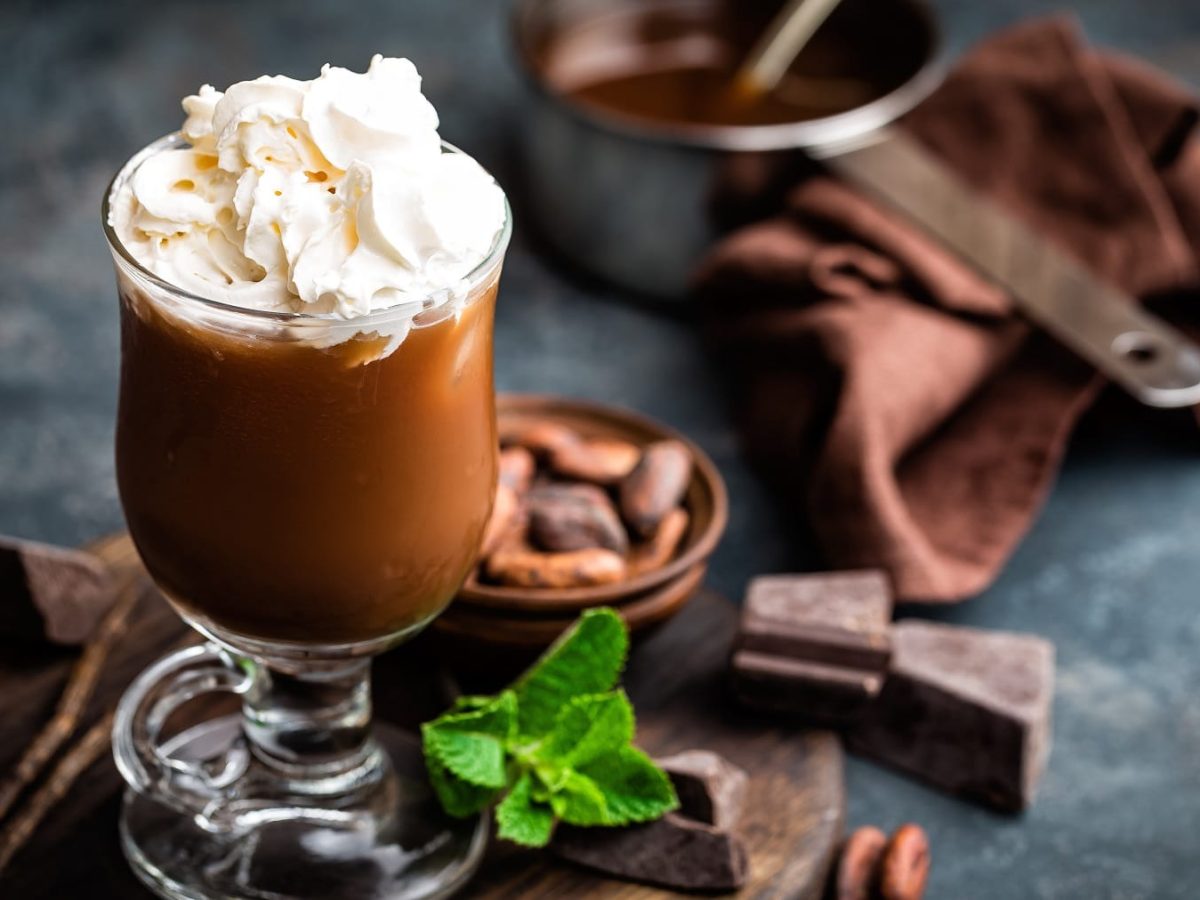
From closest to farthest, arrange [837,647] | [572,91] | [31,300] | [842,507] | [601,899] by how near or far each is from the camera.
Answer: [601,899]
[837,647]
[842,507]
[31,300]
[572,91]

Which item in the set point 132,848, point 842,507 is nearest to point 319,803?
point 132,848

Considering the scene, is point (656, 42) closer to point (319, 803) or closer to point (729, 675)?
point (729, 675)

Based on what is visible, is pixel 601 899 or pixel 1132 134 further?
pixel 1132 134

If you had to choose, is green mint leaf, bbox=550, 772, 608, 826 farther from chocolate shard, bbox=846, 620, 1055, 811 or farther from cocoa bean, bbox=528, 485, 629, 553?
chocolate shard, bbox=846, 620, 1055, 811

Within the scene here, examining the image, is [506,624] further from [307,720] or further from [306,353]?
[306,353]

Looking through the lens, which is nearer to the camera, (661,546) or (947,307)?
(661,546)

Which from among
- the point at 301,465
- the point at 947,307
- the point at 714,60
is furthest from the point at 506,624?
the point at 714,60
